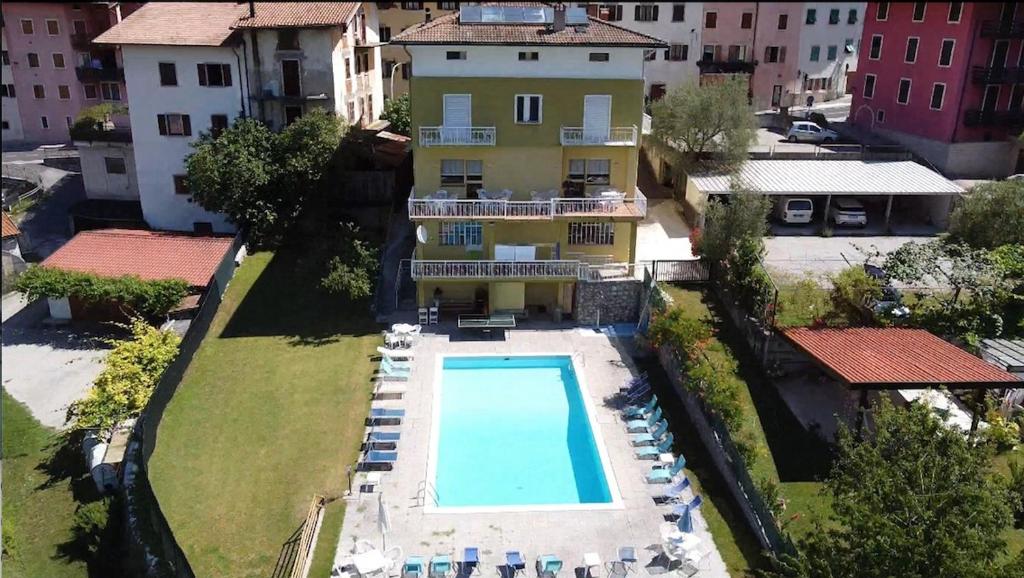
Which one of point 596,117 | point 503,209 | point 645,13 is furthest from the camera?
point 645,13

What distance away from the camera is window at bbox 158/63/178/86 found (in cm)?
4178

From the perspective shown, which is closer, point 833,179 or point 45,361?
point 45,361

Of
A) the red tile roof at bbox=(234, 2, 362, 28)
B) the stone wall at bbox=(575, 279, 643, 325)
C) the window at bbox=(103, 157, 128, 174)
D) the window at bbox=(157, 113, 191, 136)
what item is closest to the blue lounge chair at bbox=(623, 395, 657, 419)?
the stone wall at bbox=(575, 279, 643, 325)

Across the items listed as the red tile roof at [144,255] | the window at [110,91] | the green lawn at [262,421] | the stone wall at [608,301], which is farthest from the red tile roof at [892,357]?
the window at [110,91]

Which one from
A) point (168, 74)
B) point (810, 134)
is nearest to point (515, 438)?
point (168, 74)

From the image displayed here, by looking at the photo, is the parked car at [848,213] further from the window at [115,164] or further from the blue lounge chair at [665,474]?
the window at [115,164]

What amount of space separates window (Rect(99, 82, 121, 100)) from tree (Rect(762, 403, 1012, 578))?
6341cm

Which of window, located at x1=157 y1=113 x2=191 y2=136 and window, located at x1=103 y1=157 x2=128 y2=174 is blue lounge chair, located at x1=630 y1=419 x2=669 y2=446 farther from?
window, located at x1=103 y1=157 x2=128 y2=174

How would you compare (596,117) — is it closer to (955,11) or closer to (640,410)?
(640,410)

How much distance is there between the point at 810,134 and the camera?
52844 millimetres

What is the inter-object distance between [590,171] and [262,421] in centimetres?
1773

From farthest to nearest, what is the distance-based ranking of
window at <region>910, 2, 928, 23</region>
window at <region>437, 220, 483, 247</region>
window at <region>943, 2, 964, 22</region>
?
window at <region>910, 2, 928, 23</region>, window at <region>943, 2, 964, 22</region>, window at <region>437, 220, 483, 247</region>

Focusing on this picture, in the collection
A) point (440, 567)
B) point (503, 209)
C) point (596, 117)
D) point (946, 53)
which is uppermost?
point (946, 53)

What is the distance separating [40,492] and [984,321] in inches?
1331
